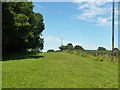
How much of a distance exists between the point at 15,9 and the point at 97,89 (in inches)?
1007

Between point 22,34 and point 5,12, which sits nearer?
point 5,12

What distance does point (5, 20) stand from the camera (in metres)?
25.6

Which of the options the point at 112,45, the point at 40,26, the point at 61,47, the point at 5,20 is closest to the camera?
the point at 112,45

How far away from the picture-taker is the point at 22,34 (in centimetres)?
2786

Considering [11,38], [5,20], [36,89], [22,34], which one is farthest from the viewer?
[11,38]

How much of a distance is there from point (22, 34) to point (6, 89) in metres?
21.6

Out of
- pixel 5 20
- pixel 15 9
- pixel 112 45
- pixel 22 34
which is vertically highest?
pixel 15 9

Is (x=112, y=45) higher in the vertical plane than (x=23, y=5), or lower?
lower

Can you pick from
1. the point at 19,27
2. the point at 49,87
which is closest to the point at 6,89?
the point at 49,87

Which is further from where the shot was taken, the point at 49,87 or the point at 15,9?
the point at 15,9

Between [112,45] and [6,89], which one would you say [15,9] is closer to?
[112,45]

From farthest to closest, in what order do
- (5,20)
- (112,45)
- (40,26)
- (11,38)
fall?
(40,26), (11,38), (5,20), (112,45)

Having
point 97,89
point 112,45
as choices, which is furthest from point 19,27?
point 97,89

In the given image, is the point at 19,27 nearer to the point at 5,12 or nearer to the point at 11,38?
the point at 5,12
